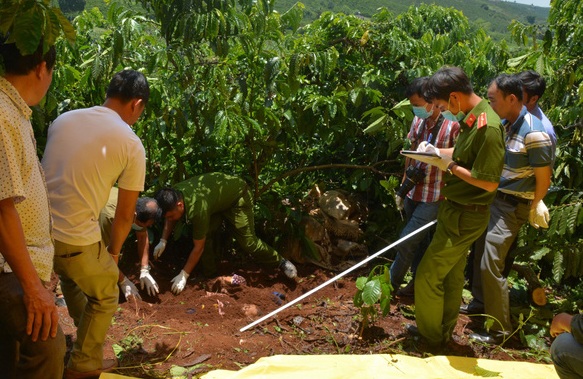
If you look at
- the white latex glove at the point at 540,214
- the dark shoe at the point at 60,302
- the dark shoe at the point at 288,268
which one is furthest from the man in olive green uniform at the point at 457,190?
the dark shoe at the point at 60,302

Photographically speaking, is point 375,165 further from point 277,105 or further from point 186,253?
point 186,253

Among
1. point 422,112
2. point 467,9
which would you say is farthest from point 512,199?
point 467,9

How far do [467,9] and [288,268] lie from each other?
2388 inches

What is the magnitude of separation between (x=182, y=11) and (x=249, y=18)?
48 cm

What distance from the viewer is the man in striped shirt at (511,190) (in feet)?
10.9

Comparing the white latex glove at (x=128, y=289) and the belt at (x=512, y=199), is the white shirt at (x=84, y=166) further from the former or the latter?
the belt at (x=512, y=199)

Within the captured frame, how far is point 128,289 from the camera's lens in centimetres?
380

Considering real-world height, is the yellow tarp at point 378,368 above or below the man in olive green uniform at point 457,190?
below

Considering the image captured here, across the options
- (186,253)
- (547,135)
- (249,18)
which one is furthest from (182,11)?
(547,135)

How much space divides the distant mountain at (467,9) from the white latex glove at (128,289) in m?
26.8

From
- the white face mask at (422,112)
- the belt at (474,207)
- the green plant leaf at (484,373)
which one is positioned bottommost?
the green plant leaf at (484,373)

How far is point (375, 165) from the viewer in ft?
16.4

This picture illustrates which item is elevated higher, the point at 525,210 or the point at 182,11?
the point at 182,11

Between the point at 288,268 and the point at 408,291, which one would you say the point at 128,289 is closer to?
the point at 288,268
